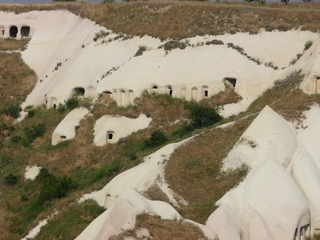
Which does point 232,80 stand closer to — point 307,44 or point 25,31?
point 307,44

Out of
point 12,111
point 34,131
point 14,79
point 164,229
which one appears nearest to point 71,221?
point 164,229

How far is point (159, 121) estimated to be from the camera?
48.4 meters

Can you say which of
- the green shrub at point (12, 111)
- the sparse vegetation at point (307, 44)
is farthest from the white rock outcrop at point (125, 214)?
the green shrub at point (12, 111)

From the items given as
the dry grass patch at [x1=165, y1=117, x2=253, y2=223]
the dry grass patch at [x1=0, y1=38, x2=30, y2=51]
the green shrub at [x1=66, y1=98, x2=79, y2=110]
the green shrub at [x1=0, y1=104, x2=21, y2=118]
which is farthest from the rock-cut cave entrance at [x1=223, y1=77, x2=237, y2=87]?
the dry grass patch at [x1=0, y1=38, x2=30, y2=51]

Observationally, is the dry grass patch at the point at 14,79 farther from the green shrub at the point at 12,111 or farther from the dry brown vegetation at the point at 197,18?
the dry brown vegetation at the point at 197,18

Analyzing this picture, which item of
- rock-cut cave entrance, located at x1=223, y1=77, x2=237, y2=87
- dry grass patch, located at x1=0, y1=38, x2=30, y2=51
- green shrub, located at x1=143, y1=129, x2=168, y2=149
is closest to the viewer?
green shrub, located at x1=143, y1=129, x2=168, y2=149

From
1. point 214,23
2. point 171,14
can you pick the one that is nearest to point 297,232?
point 214,23

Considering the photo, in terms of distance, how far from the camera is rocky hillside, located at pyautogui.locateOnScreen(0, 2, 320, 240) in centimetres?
3259

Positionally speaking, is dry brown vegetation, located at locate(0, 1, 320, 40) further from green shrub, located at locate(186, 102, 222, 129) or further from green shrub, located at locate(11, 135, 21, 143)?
green shrub, located at locate(11, 135, 21, 143)

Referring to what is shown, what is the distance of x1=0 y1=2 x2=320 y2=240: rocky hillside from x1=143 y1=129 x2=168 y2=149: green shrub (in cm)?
11

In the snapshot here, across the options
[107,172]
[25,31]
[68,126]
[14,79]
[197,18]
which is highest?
[197,18]

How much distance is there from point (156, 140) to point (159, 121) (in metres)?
3.72

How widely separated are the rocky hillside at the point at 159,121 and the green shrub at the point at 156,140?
0.11 m

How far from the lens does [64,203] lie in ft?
130
